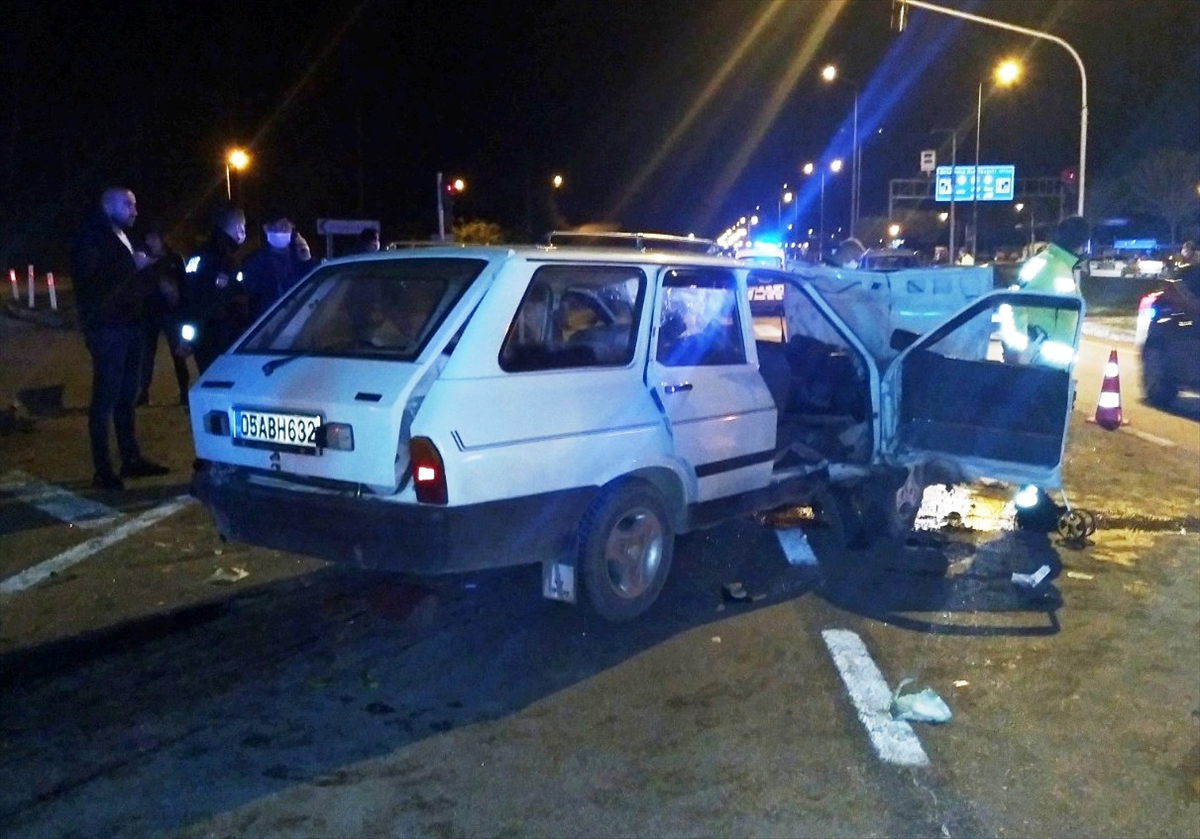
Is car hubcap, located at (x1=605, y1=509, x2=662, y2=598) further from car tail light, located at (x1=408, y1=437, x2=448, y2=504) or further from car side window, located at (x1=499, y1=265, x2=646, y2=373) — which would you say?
car tail light, located at (x1=408, y1=437, x2=448, y2=504)

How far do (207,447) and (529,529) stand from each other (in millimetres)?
1642

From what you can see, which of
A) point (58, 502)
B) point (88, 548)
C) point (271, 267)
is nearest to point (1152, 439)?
point (271, 267)

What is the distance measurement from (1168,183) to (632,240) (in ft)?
218

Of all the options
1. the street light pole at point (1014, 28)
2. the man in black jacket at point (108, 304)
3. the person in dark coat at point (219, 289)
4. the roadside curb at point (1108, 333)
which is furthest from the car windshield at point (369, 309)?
the roadside curb at point (1108, 333)

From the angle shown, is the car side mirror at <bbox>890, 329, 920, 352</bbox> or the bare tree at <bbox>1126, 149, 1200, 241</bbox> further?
the bare tree at <bbox>1126, 149, 1200, 241</bbox>

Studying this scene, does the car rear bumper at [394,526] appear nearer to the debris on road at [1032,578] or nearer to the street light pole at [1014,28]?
the debris on road at [1032,578]

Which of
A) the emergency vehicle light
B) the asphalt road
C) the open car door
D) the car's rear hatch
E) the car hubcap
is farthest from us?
the emergency vehicle light

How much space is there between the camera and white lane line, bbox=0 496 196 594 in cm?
639

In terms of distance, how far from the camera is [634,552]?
582 centimetres

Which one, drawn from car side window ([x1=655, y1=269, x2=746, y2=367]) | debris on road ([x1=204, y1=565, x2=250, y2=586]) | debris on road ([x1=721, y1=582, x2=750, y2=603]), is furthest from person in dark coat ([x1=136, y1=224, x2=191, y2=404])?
debris on road ([x1=721, y1=582, x2=750, y2=603])

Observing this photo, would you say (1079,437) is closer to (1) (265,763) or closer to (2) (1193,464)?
(2) (1193,464)

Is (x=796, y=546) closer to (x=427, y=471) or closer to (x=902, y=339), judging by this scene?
(x=902, y=339)

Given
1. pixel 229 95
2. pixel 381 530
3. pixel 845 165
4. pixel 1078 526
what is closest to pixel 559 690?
pixel 381 530

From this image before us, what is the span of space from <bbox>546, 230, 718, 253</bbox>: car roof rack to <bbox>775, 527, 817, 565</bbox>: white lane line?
1.88 meters
